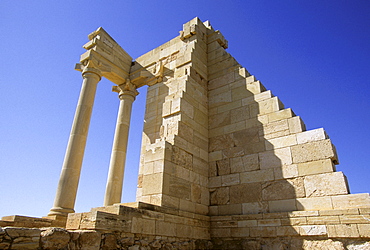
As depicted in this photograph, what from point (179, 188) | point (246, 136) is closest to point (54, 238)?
point (179, 188)

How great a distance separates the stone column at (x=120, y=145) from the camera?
1409 cm

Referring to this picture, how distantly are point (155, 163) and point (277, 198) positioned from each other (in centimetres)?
397

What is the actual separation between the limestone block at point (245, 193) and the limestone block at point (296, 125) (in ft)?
6.99

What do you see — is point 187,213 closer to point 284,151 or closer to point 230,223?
point 230,223

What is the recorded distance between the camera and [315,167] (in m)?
8.42

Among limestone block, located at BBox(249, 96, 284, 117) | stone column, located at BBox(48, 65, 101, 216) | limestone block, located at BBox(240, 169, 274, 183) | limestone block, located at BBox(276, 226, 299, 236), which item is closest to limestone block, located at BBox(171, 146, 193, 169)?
limestone block, located at BBox(240, 169, 274, 183)

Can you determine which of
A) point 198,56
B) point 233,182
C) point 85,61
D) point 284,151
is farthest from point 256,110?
point 85,61

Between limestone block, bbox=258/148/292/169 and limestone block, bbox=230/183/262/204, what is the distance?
2.45 ft

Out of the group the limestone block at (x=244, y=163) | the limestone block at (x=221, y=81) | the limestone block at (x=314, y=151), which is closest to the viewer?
the limestone block at (x=314, y=151)

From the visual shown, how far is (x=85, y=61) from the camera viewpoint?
50.2 feet

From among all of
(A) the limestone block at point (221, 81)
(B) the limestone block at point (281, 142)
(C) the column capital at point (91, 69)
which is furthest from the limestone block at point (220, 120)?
(C) the column capital at point (91, 69)

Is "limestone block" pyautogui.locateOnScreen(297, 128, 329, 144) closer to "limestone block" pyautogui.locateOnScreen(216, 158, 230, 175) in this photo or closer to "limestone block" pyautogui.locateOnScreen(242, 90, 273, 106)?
"limestone block" pyautogui.locateOnScreen(242, 90, 273, 106)

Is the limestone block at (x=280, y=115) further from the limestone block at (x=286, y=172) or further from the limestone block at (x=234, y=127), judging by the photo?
the limestone block at (x=286, y=172)

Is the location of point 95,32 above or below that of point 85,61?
above
